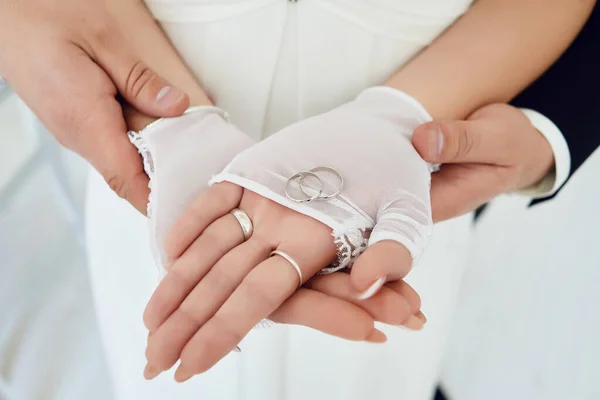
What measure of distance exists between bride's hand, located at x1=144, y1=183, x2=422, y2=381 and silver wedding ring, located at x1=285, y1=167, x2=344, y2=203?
1 centimetres

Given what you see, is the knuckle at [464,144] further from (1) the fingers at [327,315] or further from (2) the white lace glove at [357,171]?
(1) the fingers at [327,315]

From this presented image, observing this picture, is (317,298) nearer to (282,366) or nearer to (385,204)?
(385,204)

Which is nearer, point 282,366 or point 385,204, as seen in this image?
point 385,204

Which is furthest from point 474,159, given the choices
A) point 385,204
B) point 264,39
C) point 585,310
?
point 585,310

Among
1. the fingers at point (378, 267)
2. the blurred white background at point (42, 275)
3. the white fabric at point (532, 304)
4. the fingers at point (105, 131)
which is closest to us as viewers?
the fingers at point (378, 267)

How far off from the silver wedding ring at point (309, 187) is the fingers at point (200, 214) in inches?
1.6

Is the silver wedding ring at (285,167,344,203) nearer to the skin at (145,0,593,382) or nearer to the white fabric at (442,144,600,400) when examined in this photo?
the skin at (145,0,593,382)

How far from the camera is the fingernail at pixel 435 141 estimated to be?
1.39 feet

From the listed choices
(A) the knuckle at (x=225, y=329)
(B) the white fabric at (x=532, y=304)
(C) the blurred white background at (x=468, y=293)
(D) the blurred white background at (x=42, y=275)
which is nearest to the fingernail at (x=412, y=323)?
(A) the knuckle at (x=225, y=329)

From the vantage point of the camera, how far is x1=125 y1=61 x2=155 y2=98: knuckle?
44cm

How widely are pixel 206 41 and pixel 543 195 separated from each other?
1.26 ft

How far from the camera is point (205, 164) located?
0.44m

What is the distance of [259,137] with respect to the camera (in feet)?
1.77

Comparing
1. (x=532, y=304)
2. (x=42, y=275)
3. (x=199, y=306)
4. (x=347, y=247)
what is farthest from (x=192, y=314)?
(x=42, y=275)
